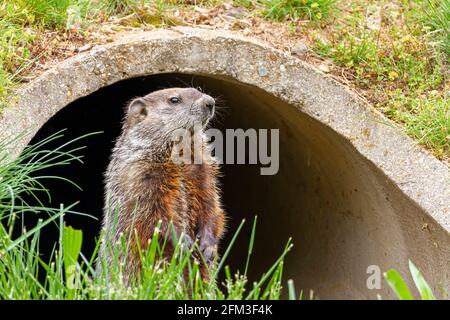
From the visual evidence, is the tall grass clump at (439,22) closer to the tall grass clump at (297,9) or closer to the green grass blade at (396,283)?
the tall grass clump at (297,9)

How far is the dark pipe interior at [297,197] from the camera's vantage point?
5.90 meters

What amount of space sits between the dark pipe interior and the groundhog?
1.68 ft

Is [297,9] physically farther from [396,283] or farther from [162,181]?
[396,283]

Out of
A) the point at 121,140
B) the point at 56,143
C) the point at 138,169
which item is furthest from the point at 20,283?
the point at 56,143

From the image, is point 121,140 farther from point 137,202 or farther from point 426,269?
point 426,269

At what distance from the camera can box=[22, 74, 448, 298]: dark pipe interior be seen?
5.90 meters

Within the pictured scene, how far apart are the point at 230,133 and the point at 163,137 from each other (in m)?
2.11

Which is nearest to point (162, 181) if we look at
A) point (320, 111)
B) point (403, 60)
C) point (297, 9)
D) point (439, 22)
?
point (320, 111)

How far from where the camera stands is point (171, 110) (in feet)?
18.0

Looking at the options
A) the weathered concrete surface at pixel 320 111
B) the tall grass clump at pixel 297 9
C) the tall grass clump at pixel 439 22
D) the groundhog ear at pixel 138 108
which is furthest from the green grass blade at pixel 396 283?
the tall grass clump at pixel 297 9

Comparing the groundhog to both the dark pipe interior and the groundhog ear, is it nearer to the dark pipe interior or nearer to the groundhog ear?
the groundhog ear

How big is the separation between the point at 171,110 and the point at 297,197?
7.28 ft
